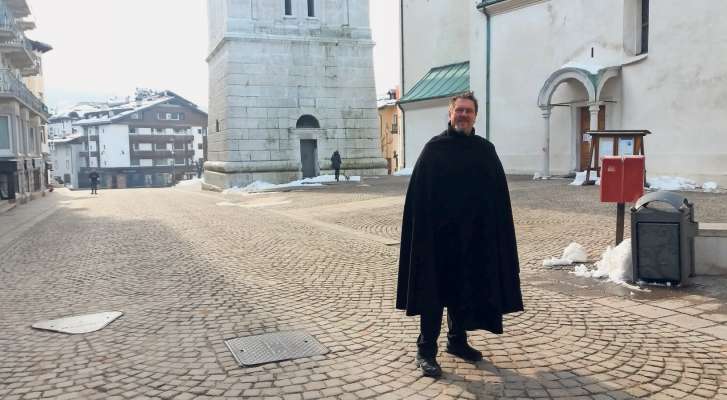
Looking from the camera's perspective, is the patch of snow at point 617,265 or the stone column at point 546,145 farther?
the stone column at point 546,145

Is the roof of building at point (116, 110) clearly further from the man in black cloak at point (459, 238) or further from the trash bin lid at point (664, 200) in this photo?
the man in black cloak at point (459, 238)

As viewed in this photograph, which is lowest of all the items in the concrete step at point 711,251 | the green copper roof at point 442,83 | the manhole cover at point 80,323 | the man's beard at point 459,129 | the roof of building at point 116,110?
the manhole cover at point 80,323

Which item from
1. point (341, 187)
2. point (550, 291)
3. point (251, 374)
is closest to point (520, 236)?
point (550, 291)

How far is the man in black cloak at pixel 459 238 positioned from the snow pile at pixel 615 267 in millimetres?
2936

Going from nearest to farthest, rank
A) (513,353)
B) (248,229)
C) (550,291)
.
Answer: (513,353), (550,291), (248,229)

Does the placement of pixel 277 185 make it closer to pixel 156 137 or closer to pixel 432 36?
pixel 432 36

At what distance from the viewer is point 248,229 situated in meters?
Result: 11.7

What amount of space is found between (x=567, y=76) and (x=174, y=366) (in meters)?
18.3

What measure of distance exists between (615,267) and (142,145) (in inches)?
3100

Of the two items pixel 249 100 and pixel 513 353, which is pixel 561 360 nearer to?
pixel 513 353

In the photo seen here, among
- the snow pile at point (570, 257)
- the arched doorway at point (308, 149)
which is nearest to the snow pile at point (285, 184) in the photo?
the arched doorway at point (308, 149)

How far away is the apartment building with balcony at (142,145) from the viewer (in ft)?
251

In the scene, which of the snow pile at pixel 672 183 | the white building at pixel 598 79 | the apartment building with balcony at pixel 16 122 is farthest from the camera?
the apartment building with balcony at pixel 16 122

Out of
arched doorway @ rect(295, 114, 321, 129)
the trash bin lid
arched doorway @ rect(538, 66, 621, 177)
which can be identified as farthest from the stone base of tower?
the trash bin lid
